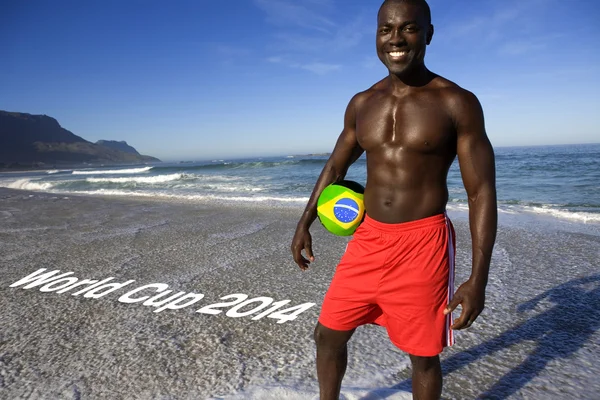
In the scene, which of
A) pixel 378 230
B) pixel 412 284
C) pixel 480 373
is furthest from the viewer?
pixel 480 373

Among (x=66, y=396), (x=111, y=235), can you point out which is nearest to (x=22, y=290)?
(x=66, y=396)

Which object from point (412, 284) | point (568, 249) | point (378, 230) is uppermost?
point (378, 230)

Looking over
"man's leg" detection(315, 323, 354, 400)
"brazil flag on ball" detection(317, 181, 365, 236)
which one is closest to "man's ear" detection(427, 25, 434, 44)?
"brazil flag on ball" detection(317, 181, 365, 236)

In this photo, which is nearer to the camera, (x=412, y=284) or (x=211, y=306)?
(x=412, y=284)

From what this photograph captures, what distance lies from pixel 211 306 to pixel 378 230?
6.73ft

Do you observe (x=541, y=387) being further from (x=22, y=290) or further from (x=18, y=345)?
(x=22, y=290)

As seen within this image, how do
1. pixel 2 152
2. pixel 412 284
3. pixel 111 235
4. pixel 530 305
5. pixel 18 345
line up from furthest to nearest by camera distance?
pixel 2 152, pixel 111 235, pixel 530 305, pixel 18 345, pixel 412 284

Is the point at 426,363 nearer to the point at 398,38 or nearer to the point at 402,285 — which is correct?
the point at 402,285

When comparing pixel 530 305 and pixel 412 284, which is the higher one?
pixel 412 284

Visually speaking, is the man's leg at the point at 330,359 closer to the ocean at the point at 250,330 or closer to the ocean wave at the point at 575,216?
the ocean at the point at 250,330

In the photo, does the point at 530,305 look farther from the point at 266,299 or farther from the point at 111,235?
the point at 111,235

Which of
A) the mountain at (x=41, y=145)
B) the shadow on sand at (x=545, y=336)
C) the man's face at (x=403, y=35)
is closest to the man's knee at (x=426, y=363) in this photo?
the shadow on sand at (x=545, y=336)

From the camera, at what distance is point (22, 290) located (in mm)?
3746

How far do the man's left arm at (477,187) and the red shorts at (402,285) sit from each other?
0.10 metres
